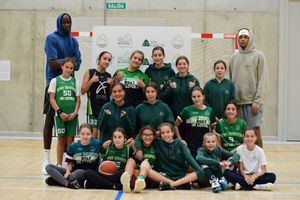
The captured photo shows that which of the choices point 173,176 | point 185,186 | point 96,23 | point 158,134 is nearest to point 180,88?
point 158,134

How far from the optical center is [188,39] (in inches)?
353

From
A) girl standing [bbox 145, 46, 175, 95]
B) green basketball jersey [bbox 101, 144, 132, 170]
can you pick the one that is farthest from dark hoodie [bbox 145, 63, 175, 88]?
green basketball jersey [bbox 101, 144, 132, 170]

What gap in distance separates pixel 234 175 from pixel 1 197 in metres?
2.64

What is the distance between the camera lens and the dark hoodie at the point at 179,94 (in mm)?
7332

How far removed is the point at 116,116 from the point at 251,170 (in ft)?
5.76

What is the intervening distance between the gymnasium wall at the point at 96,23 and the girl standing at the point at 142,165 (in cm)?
557

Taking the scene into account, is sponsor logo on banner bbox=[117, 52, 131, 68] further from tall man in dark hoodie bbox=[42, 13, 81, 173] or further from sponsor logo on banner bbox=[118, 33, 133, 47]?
tall man in dark hoodie bbox=[42, 13, 81, 173]

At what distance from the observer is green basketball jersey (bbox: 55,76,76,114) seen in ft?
24.3

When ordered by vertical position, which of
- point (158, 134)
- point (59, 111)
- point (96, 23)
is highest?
point (96, 23)

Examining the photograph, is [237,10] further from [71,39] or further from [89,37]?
[71,39]

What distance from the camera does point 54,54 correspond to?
7652 mm

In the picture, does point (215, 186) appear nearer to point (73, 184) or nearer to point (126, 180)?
point (126, 180)

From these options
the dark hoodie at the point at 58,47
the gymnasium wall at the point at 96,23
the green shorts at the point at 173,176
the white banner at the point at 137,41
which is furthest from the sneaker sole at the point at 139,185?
the gymnasium wall at the point at 96,23

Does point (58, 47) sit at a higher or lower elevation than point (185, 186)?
higher
